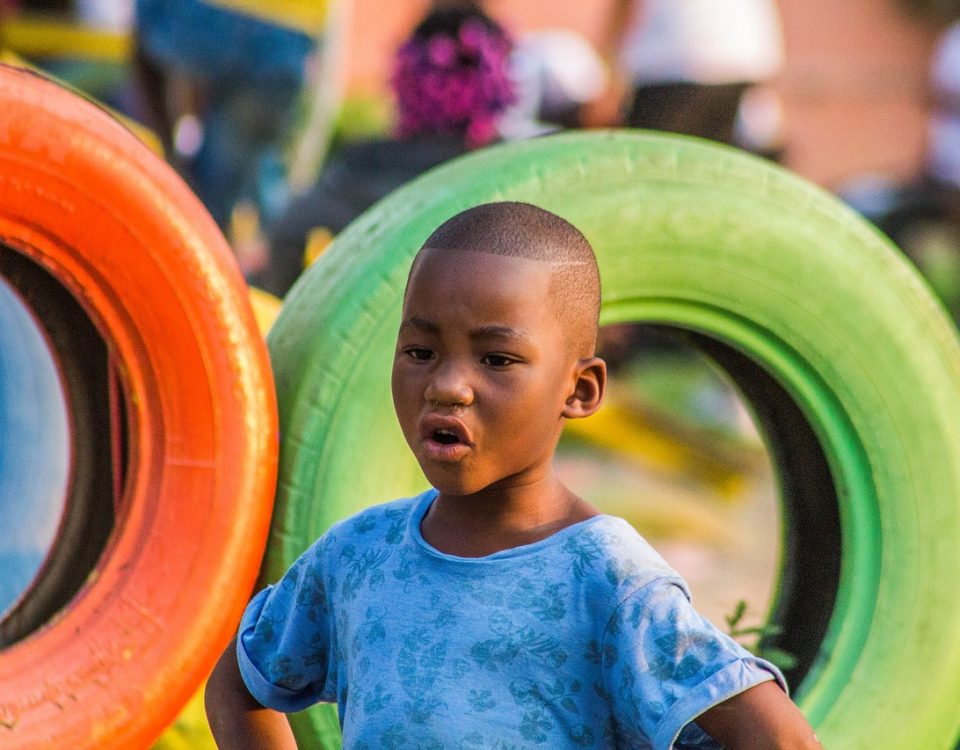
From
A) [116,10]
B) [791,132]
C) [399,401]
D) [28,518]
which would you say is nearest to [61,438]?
[28,518]

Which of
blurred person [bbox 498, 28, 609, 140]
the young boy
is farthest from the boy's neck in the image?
blurred person [bbox 498, 28, 609, 140]

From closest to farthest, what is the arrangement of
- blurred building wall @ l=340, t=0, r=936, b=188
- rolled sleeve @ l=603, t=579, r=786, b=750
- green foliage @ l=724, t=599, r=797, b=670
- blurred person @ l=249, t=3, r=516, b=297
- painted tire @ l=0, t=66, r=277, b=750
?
rolled sleeve @ l=603, t=579, r=786, b=750 → painted tire @ l=0, t=66, r=277, b=750 → green foliage @ l=724, t=599, r=797, b=670 → blurred person @ l=249, t=3, r=516, b=297 → blurred building wall @ l=340, t=0, r=936, b=188

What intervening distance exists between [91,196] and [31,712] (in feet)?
2.64

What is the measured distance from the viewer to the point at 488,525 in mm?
1607

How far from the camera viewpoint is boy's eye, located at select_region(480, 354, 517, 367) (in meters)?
1.54

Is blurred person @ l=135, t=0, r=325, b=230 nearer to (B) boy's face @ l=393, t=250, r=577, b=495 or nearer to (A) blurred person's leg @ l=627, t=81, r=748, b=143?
(A) blurred person's leg @ l=627, t=81, r=748, b=143

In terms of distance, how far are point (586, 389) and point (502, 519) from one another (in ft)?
0.63

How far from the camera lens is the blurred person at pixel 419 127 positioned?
4.52 meters

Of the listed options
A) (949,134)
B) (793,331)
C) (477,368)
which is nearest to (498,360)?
(477,368)

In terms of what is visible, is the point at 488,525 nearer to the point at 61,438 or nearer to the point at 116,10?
the point at 61,438

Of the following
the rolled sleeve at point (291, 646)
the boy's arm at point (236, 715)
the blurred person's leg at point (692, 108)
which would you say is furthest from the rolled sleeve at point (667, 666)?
the blurred person's leg at point (692, 108)

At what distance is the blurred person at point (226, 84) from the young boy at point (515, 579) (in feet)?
15.2

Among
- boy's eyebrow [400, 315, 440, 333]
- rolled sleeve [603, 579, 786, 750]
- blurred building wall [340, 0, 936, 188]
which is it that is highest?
blurred building wall [340, 0, 936, 188]

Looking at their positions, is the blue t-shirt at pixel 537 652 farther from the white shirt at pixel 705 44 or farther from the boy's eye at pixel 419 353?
the white shirt at pixel 705 44
